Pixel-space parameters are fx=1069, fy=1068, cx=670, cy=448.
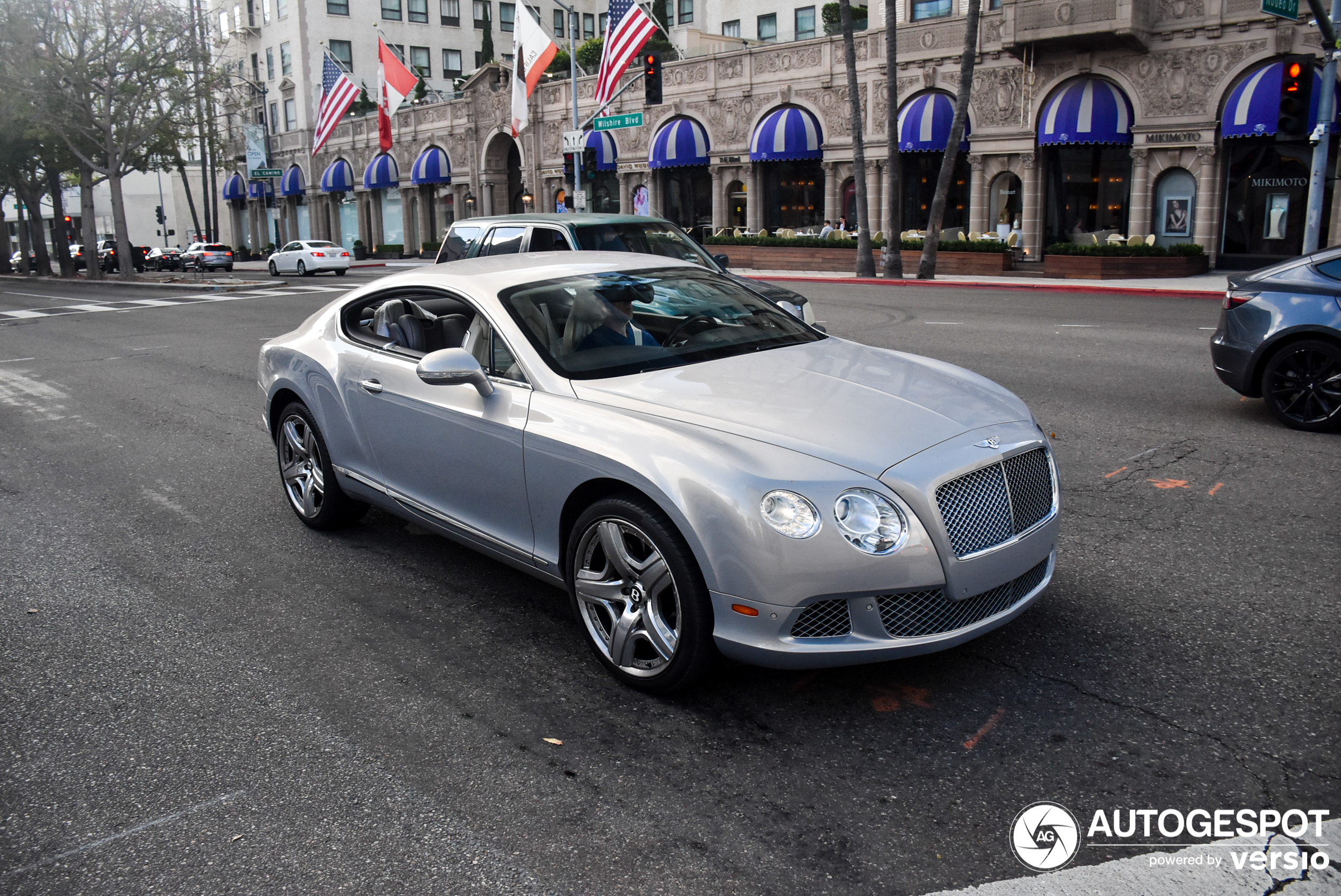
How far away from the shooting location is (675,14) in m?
50.8

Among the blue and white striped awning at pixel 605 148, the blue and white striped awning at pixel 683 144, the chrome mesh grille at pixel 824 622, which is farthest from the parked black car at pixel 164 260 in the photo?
the chrome mesh grille at pixel 824 622

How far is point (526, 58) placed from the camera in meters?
34.5

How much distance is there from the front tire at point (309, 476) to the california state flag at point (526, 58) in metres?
28.6

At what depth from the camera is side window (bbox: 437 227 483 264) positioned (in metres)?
12.2

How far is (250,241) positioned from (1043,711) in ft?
259

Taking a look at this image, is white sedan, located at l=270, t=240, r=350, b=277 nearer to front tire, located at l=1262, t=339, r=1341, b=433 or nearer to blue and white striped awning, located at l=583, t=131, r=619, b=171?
blue and white striped awning, located at l=583, t=131, r=619, b=171

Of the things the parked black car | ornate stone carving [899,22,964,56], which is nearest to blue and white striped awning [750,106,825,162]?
ornate stone carving [899,22,964,56]

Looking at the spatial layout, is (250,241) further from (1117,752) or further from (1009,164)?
(1117,752)

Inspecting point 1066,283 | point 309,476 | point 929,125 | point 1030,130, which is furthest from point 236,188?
point 309,476

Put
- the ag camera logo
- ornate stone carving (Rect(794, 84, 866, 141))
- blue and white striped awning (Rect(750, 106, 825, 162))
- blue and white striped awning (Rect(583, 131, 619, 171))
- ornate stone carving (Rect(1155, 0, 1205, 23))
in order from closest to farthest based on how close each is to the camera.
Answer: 1. the ag camera logo
2. ornate stone carving (Rect(1155, 0, 1205, 23))
3. ornate stone carving (Rect(794, 84, 866, 141))
4. blue and white striped awning (Rect(750, 106, 825, 162))
5. blue and white striped awning (Rect(583, 131, 619, 171))

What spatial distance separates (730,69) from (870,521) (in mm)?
37095

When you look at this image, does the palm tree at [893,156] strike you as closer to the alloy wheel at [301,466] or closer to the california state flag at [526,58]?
the california state flag at [526,58]

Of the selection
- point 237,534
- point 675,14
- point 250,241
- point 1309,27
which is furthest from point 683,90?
point 250,241

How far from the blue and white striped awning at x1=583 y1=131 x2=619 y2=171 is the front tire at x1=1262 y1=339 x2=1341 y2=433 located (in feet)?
123
